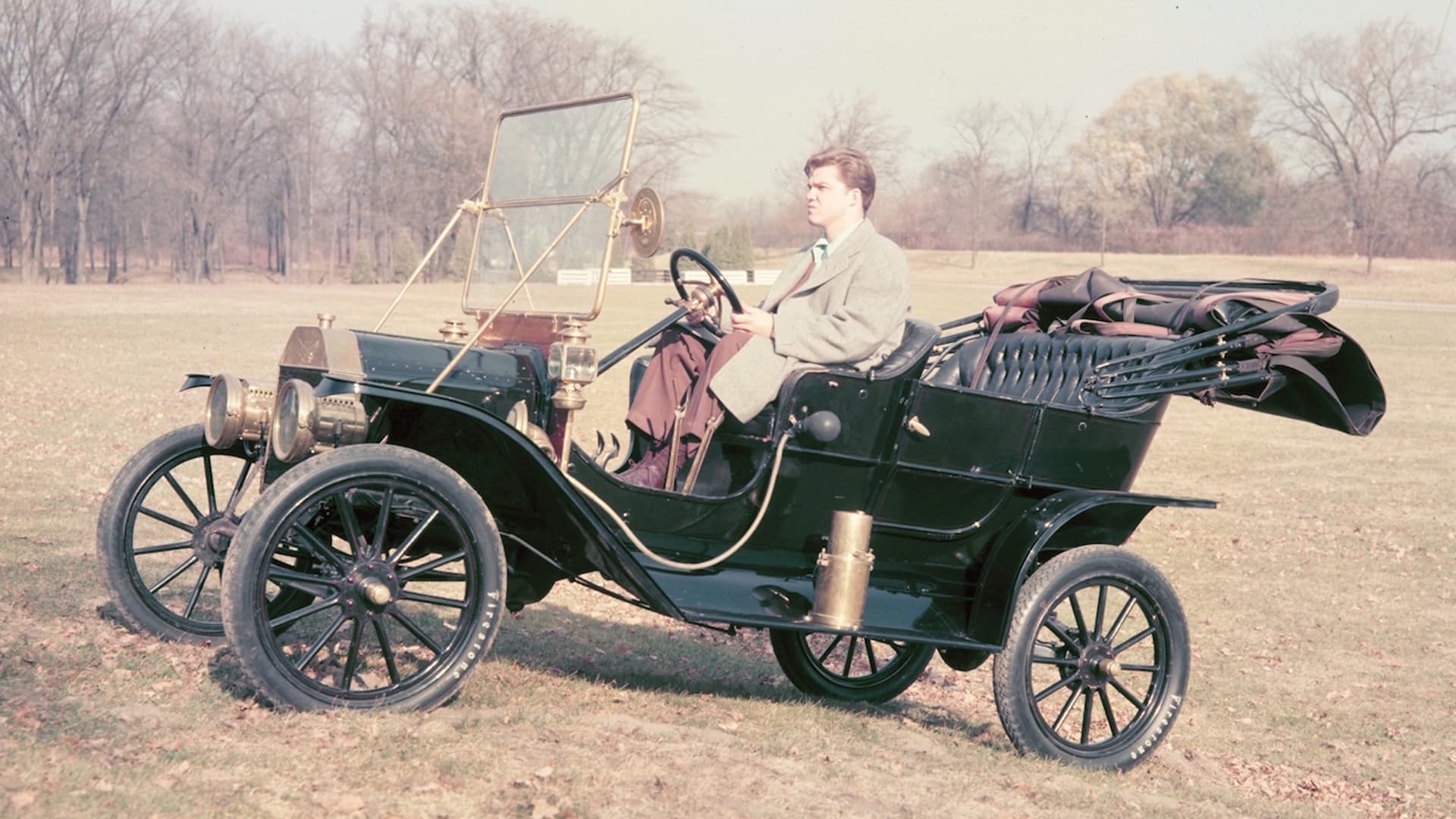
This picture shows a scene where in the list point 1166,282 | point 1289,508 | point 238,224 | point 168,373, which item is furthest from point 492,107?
point 1166,282

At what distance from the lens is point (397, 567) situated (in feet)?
15.3

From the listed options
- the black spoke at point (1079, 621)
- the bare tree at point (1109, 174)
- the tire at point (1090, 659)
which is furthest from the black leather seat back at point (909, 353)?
the bare tree at point (1109, 174)

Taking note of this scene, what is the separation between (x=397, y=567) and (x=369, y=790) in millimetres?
1065

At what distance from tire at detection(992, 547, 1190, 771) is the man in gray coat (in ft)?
3.68

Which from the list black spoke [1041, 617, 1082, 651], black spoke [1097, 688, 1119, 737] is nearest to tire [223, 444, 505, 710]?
black spoke [1041, 617, 1082, 651]

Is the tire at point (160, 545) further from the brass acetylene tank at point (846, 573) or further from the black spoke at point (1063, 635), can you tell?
the black spoke at point (1063, 635)

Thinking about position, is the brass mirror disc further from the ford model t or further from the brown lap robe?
the brown lap robe

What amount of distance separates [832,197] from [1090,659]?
82.9 inches

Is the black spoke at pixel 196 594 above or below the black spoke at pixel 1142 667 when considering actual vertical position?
above

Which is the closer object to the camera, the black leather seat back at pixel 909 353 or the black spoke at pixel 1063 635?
the black leather seat back at pixel 909 353

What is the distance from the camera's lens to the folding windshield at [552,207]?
17.5 feet

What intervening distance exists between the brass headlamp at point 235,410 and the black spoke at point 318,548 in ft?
2.43

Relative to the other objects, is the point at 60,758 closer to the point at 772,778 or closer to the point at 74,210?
the point at 772,778

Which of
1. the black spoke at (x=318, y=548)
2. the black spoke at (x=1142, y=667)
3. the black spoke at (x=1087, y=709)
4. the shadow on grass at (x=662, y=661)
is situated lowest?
the shadow on grass at (x=662, y=661)
